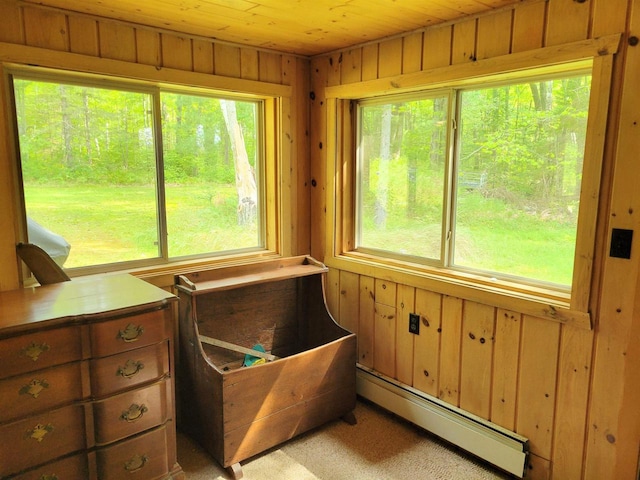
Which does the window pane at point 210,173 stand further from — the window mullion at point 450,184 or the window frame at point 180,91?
the window mullion at point 450,184

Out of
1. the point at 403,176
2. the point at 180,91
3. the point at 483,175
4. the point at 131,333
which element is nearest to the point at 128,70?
the point at 180,91

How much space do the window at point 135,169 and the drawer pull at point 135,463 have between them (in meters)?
1.01

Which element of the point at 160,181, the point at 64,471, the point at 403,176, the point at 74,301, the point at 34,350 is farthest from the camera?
the point at 403,176

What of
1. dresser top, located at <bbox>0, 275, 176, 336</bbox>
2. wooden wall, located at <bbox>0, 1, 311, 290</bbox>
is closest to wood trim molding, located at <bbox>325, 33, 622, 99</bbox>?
wooden wall, located at <bbox>0, 1, 311, 290</bbox>

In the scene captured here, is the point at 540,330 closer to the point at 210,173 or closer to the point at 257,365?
the point at 257,365

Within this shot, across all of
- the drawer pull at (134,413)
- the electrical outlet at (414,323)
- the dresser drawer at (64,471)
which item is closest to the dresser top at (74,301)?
the drawer pull at (134,413)

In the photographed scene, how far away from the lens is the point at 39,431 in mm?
1616

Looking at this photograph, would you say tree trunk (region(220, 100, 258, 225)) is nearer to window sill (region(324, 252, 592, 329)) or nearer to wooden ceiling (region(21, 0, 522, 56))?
wooden ceiling (region(21, 0, 522, 56))

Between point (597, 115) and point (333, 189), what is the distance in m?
1.56

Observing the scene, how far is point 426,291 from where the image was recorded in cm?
249

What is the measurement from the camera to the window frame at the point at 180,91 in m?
2.05

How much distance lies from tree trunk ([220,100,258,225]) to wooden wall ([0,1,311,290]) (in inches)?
7.4

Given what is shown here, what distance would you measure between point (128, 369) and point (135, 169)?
1148 millimetres

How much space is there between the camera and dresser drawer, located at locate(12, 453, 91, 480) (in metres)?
1.62
